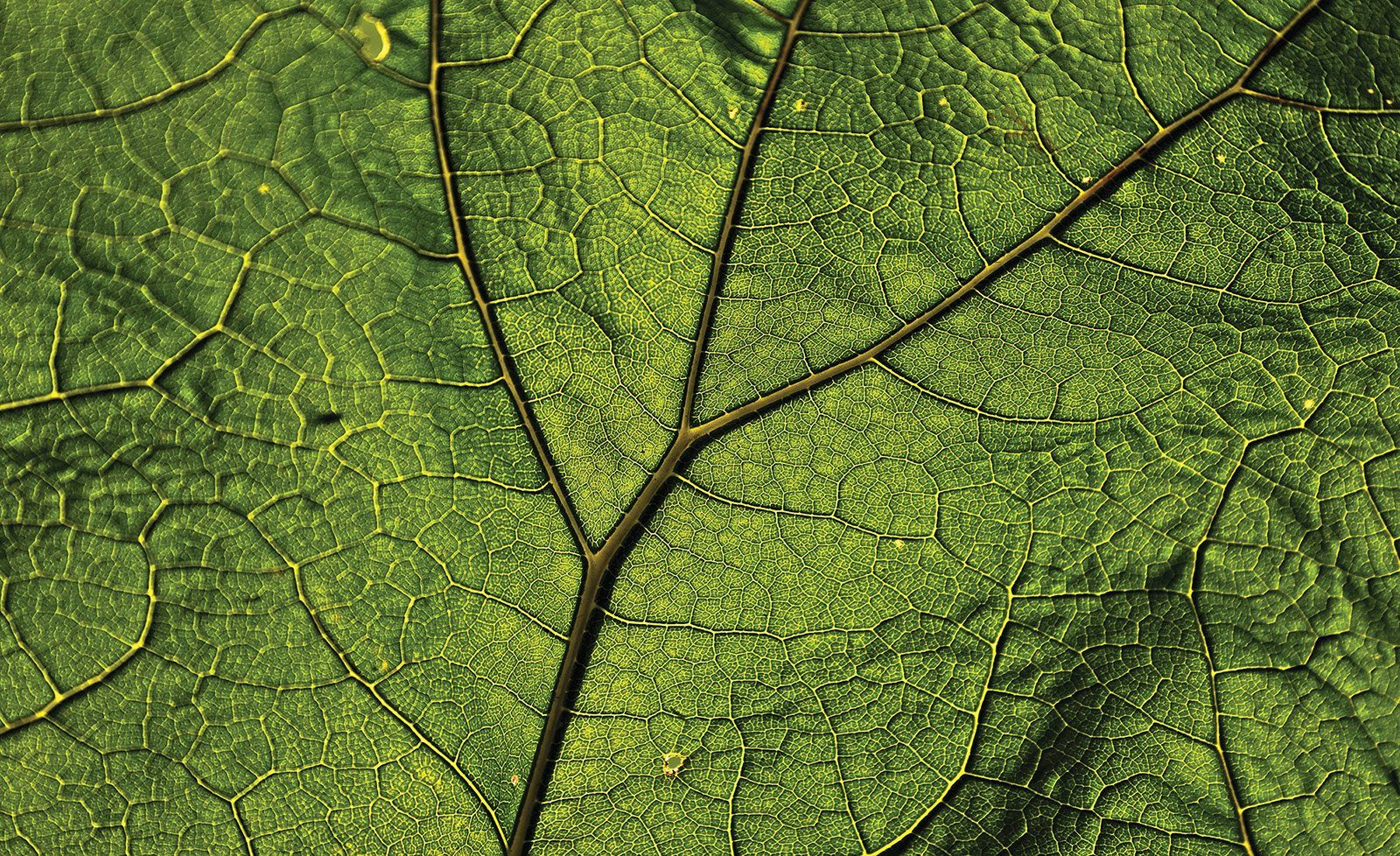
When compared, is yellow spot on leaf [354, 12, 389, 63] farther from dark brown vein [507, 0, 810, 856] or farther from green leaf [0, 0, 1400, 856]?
dark brown vein [507, 0, 810, 856]

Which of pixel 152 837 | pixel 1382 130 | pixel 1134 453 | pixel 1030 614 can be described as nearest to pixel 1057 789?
pixel 1030 614

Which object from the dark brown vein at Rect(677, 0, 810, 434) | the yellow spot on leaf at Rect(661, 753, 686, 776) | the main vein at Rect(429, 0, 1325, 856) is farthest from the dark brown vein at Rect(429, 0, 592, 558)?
the yellow spot on leaf at Rect(661, 753, 686, 776)

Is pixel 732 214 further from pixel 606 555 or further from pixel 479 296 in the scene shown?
pixel 606 555

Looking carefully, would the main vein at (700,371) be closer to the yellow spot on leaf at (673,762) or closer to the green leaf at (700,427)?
the green leaf at (700,427)

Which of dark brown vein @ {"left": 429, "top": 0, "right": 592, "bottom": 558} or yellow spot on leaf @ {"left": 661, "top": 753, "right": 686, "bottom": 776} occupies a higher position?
dark brown vein @ {"left": 429, "top": 0, "right": 592, "bottom": 558}

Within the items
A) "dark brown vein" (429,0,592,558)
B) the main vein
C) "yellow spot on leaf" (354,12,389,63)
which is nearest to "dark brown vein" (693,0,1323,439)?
the main vein

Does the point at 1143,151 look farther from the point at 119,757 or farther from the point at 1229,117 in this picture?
the point at 119,757

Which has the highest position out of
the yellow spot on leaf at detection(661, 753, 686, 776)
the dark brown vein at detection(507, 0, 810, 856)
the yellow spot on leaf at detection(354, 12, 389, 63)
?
the yellow spot on leaf at detection(354, 12, 389, 63)

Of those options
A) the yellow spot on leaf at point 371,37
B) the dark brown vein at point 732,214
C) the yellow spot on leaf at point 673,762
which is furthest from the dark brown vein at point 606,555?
the yellow spot on leaf at point 371,37
